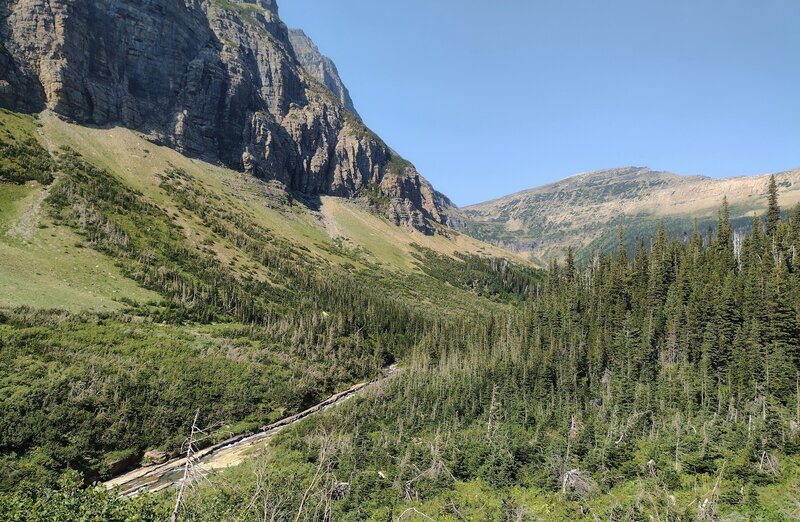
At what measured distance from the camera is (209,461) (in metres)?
63.8

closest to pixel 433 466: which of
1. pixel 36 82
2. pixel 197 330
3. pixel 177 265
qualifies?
pixel 197 330

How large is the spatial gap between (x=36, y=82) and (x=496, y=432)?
217669 millimetres

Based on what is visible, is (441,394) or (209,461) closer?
(209,461)

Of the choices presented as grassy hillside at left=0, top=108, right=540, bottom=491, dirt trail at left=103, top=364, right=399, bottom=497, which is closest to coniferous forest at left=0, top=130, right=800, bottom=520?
grassy hillside at left=0, top=108, right=540, bottom=491

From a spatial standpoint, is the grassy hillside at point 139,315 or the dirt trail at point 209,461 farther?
→ the grassy hillside at point 139,315

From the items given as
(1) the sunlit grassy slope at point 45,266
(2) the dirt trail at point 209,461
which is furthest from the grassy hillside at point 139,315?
(2) the dirt trail at point 209,461

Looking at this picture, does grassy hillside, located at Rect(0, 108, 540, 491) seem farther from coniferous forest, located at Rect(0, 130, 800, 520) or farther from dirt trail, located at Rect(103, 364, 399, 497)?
dirt trail, located at Rect(103, 364, 399, 497)

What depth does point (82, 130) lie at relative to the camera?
18262 centimetres

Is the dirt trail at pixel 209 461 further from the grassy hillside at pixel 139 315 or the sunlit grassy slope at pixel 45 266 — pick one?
the sunlit grassy slope at pixel 45 266

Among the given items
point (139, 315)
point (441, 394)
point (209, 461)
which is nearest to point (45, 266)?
point (139, 315)

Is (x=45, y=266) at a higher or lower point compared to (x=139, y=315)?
higher

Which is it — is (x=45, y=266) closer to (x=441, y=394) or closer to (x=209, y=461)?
(x=209, y=461)

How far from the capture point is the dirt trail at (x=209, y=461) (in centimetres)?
5403

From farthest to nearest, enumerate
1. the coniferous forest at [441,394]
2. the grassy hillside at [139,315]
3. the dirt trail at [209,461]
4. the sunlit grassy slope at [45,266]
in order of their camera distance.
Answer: the sunlit grassy slope at [45,266]
the grassy hillside at [139,315]
the dirt trail at [209,461]
the coniferous forest at [441,394]
